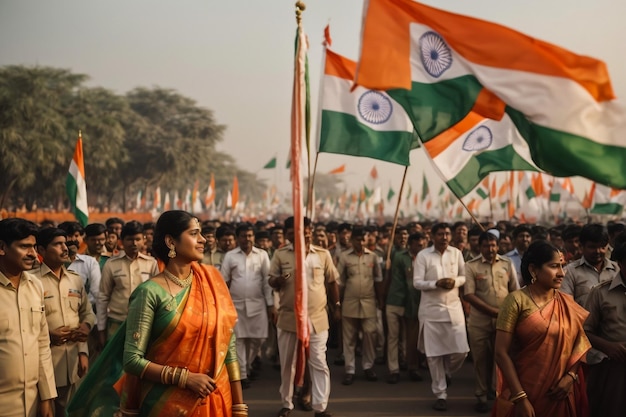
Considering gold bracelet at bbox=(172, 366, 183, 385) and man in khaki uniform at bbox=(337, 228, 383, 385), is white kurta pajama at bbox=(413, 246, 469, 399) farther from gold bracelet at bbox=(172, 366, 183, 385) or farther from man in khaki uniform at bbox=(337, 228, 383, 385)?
gold bracelet at bbox=(172, 366, 183, 385)

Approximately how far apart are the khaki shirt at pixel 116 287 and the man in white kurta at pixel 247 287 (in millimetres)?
1746

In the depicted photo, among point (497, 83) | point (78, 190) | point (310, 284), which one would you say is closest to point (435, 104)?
point (497, 83)

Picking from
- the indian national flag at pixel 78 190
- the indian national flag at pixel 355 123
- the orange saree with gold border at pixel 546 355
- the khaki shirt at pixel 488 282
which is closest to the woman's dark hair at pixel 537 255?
the orange saree with gold border at pixel 546 355

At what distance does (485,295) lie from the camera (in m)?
6.73

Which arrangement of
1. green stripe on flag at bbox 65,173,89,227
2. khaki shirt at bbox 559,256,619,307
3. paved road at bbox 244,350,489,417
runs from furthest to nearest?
green stripe on flag at bbox 65,173,89,227 → paved road at bbox 244,350,489,417 → khaki shirt at bbox 559,256,619,307

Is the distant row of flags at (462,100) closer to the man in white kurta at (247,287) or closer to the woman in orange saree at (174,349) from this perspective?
the man in white kurta at (247,287)

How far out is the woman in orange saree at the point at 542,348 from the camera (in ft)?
12.6

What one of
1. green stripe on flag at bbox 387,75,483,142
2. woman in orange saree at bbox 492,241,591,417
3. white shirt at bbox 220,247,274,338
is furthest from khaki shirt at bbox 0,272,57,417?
white shirt at bbox 220,247,274,338

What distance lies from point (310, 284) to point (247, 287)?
4.76 feet

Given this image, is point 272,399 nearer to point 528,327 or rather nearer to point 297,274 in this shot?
point 297,274

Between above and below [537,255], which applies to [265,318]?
below

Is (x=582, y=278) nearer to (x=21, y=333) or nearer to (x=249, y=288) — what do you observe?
(x=249, y=288)

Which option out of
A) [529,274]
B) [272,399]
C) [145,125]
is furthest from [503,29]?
[145,125]

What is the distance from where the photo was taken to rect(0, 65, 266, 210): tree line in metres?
35.8
